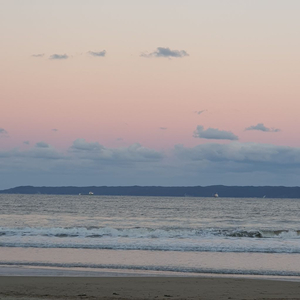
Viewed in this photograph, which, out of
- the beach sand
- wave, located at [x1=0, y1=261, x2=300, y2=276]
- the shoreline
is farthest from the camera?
wave, located at [x1=0, y1=261, x2=300, y2=276]

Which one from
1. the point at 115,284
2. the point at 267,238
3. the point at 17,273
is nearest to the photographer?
the point at 115,284

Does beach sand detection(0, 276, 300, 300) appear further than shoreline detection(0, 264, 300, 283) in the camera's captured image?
No

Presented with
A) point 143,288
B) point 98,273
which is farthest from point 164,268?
point 143,288

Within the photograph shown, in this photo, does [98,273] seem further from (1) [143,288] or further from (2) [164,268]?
(1) [143,288]

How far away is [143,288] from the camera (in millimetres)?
15094

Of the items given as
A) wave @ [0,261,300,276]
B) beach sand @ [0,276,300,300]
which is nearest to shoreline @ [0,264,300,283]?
wave @ [0,261,300,276]

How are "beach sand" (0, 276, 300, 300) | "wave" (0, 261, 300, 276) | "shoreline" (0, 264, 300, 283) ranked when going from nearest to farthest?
"beach sand" (0, 276, 300, 300) → "shoreline" (0, 264, 300, 283) → "wave" (0, 261, 300, 276)

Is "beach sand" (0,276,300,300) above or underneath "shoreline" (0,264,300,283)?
above

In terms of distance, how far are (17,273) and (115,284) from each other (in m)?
4.55

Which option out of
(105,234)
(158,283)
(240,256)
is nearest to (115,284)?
(158,283)

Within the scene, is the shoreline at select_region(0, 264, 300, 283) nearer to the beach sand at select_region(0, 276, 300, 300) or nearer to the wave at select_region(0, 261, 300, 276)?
the wave at select_region(0, 261, 300, 276)

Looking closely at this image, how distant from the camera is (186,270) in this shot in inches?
771

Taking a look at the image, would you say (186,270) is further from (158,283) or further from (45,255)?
(45,255)

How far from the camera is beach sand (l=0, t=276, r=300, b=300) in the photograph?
13883 millimetres
